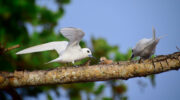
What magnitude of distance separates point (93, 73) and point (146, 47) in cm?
25

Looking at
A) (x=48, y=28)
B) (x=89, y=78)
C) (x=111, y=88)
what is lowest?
(x=89, y=78)

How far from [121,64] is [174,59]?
164 millimetres

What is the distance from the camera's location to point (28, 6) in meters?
2.20

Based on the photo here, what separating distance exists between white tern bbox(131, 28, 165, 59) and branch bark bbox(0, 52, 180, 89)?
0.37 feet

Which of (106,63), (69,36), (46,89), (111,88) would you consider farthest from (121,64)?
(46,89)

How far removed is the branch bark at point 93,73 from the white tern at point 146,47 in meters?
0.11

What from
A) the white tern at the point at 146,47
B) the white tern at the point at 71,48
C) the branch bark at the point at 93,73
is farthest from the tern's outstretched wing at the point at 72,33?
the white tern at the point at 146,47

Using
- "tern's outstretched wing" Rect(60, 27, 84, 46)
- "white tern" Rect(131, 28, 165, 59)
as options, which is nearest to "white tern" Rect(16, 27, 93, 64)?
"tern's outstretched wing" Rect(60, 27, 84, 46)

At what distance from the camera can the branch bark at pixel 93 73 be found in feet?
2.66

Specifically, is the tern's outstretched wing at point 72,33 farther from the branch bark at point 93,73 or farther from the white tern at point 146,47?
the white tern at point 146,47

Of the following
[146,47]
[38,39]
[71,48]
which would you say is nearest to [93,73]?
[71,48]

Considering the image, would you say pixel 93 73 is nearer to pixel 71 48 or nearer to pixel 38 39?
pixel 71 48

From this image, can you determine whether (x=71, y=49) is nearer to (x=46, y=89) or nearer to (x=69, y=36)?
(x=69, y=36)

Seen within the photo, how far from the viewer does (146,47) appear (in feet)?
3.17
